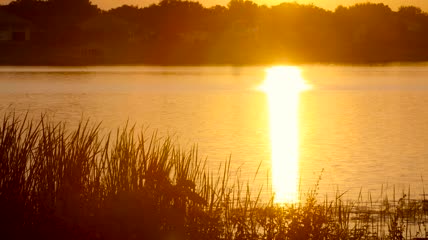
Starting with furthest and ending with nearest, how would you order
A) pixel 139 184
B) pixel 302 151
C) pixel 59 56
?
1. pixel 59 56
2. pixel 302 151
3. pixel 139 184

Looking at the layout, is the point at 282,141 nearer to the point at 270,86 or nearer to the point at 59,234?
the point at 59,234

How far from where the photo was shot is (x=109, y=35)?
10581cm

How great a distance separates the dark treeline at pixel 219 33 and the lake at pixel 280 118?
49.8 feet

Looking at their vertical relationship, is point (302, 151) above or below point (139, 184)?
below

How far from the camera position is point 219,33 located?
411 ft

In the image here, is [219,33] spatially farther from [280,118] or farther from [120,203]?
[120,203]

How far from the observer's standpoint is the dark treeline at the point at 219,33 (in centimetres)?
10462

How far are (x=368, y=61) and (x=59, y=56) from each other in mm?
50184

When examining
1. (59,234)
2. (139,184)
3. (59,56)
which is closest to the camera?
(59,234)

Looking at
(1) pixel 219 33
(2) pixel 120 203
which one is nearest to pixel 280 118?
(2) pixel 120 203

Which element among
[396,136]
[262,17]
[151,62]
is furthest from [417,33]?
[396,136]

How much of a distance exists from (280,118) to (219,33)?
76709 mm

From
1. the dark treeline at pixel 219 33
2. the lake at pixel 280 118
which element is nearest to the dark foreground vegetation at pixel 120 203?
the lake at pixel 280 118

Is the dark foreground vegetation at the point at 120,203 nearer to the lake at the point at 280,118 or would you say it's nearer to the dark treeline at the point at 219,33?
the lake at the point at 280,118
